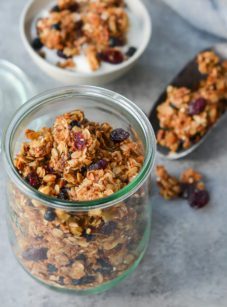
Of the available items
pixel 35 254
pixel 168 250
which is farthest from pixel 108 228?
pixel 168 250

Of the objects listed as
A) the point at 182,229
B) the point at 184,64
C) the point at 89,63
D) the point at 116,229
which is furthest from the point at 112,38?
the point at 116,229

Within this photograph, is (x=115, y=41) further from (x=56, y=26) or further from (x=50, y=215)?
(x=50, y=215)

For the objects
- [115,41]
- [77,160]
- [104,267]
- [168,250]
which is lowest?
[168,250]

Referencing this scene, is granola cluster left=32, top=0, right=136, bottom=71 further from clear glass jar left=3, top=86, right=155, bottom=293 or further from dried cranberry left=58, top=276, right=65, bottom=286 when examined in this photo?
dried cranberry left=58, top=276, right=65, bottom=286

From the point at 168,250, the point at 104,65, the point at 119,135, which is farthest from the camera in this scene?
the point at 104,65

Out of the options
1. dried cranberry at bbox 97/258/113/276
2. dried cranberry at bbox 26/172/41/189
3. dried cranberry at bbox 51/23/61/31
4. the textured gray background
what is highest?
dried cranberry at bbox 26/172/41/189

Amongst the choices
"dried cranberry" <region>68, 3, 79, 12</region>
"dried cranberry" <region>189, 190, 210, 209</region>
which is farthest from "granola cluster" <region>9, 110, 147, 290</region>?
"dried cranberry" <region>68, 3, 79, 12</region>

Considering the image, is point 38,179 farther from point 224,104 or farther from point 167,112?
point 224,104
